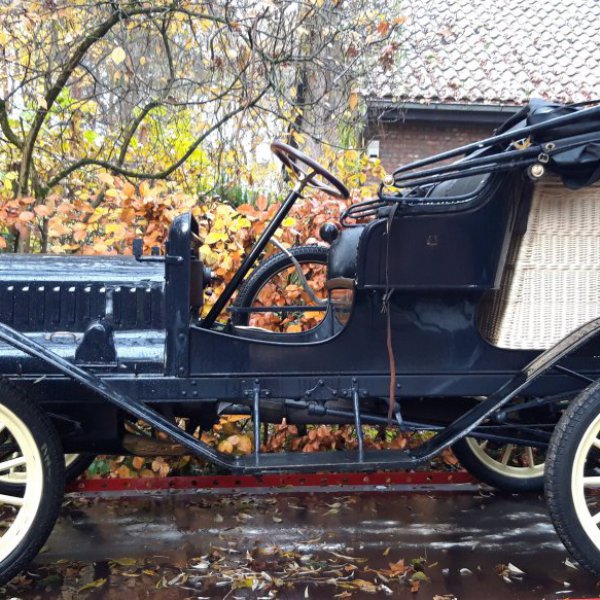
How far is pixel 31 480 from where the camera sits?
261 cm

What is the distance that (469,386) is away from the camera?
292 cm

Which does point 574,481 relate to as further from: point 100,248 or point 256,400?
point 100,248

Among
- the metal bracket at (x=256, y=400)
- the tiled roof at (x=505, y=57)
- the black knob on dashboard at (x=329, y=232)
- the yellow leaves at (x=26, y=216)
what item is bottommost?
the metal bracket at (x=256, y=400)

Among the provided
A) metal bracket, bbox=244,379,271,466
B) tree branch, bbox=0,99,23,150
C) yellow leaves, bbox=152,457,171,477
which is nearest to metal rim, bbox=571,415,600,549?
metal bracket, bbox=244,379,271,466

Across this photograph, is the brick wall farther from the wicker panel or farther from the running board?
the running board

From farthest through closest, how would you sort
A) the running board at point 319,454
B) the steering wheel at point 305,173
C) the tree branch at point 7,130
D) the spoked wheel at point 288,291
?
the tree branch at point 7,130
the spoked wheel at point 288,291
the steering wheel at point 305,173
the running board at point 319,454

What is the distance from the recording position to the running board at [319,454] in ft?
8.36

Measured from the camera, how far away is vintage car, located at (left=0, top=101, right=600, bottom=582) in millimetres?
2635

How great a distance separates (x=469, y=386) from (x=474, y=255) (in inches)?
21.2

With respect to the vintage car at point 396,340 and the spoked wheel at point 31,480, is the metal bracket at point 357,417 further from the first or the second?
the spoked wheel at point 31,480

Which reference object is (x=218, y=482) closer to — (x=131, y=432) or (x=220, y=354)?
(x=131, y=432)

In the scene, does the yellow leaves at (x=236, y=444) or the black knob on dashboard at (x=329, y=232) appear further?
the yellow leaves at (x=236, y=444)

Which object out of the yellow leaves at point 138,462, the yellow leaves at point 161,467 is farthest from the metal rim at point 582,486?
the yellow leaves at point 138,462

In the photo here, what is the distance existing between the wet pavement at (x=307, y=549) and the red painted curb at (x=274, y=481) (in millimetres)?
73
